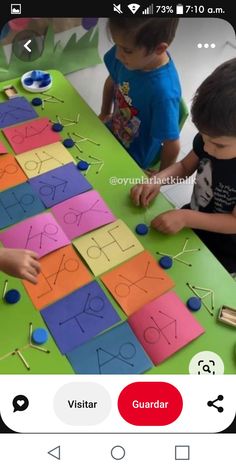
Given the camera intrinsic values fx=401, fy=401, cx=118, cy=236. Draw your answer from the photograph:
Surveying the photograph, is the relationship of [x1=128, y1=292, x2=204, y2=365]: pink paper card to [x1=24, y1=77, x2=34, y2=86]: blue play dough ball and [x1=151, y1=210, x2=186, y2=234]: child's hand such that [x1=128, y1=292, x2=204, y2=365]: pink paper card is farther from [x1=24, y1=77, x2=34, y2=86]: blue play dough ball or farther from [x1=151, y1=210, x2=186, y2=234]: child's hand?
[x1=24, y1=77, x2=34, y2=86]: blue play dough ball

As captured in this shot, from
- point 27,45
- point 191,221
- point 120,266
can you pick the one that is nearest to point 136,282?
point 120,266

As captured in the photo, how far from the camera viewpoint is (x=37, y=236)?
64 cm

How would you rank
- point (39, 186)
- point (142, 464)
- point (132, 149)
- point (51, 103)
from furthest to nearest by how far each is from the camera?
point (132, 149) → point (51, 103) → point (39, 186) → point (142, 464)

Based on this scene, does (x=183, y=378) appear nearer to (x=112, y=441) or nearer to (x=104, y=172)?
(x=112, y=441)

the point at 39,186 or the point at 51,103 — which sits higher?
the point at 51,103

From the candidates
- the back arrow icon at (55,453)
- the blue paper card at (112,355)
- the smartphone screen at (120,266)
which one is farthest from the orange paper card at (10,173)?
the back arrow icon at (55,453)

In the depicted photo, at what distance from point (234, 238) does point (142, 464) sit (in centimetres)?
45

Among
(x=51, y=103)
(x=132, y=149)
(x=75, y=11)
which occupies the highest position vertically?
(x=75, y=11)

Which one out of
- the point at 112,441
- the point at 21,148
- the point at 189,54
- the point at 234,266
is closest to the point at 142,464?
the point at 112,441

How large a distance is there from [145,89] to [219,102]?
1.00 feet

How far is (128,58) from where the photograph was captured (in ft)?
2.58

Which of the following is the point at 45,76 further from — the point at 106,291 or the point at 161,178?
the point at 106,291

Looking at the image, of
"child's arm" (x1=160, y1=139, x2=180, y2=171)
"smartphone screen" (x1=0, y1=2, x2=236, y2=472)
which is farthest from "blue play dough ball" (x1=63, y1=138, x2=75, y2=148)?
"child's arm" (x1=160, y1=139, x2=180, y2=171)

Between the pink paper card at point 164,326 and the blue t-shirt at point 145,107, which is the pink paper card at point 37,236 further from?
the blue t-shirt at point 145,107
